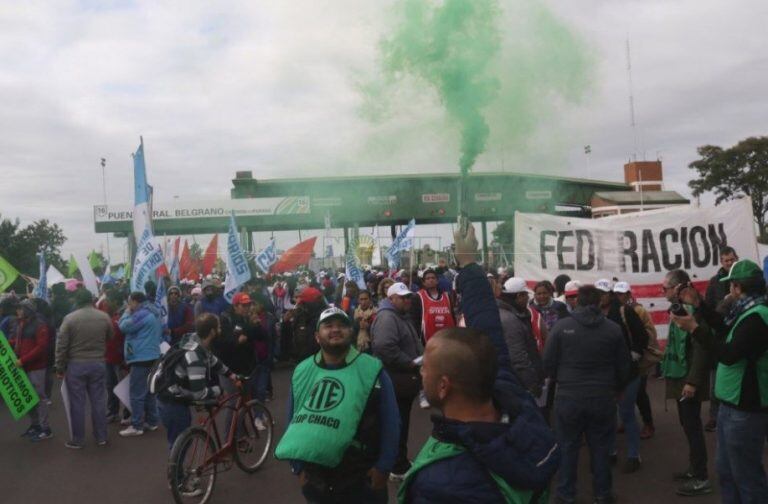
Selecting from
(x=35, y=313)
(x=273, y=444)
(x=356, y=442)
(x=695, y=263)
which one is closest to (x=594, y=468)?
(x=356, y=442)

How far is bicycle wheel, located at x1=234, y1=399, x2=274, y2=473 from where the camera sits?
670 cm

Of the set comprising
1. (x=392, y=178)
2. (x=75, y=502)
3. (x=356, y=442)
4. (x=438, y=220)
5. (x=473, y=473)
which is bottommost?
(x=75, y=502)

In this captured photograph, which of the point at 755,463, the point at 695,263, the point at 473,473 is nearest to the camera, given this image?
the point at 473,473

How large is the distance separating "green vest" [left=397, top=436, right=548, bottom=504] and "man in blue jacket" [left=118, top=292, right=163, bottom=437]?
7.60 meters

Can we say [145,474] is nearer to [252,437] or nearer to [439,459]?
[252,437]

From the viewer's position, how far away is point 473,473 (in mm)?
1829

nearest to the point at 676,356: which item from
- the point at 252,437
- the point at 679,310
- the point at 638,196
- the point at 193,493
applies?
the point at 679,310

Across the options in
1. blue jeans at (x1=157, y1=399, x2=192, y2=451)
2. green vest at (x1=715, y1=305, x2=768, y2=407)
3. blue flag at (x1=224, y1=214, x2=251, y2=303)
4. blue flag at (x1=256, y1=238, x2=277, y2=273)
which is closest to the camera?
green vest at (x1=715, y1=305, x2=768, y2=407)

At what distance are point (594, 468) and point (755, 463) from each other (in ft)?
4.63

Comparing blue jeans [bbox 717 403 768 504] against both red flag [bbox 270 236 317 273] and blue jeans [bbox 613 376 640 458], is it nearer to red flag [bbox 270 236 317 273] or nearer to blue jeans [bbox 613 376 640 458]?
blue jeans [bbox 613 376 640 458]

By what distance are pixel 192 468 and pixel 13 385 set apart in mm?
3305

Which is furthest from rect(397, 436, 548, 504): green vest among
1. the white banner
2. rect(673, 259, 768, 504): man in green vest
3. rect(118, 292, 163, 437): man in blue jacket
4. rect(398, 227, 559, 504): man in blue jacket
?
the white banner

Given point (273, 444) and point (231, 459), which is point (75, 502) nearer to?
point (231, 459)

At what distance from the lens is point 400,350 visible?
6250 millimetres
